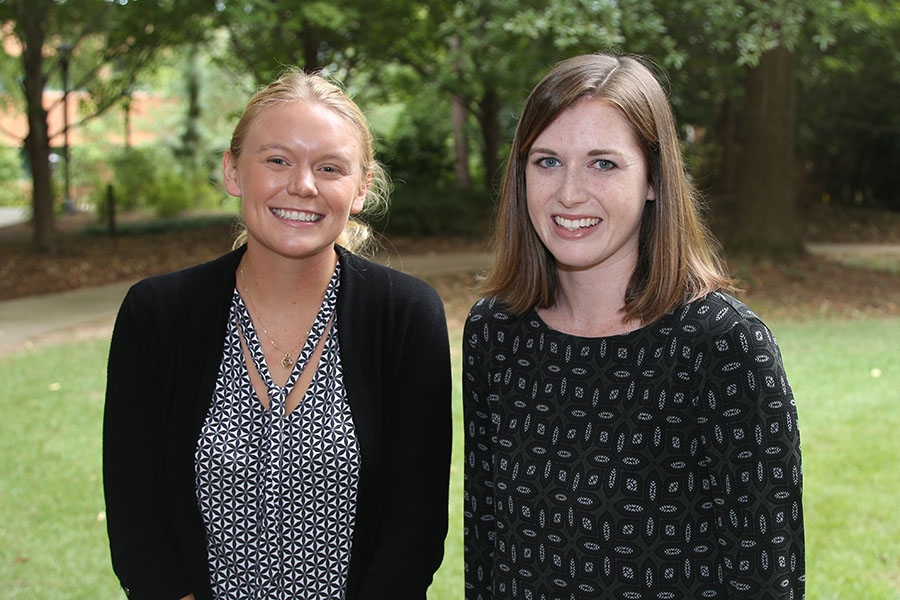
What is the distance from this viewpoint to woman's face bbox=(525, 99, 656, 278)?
1981 mm

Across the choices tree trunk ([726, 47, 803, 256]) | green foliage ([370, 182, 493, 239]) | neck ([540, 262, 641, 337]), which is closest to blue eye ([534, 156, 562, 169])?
neck ([540, 262, 641, 337])

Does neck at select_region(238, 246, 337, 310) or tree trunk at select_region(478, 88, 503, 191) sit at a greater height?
tree trunk at select_region(478, 88, 503, 191)

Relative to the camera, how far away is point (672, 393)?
192cm

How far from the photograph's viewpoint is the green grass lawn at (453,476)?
4430mm

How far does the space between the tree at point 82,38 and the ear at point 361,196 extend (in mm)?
13293

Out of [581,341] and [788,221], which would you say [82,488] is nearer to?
[581,341]

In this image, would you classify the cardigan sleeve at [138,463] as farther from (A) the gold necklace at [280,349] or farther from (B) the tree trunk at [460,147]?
(B) the tree trunk at [460,147]

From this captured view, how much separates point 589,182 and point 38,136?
15.7 metres

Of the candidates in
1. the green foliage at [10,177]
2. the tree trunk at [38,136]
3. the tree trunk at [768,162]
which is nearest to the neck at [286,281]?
the tree trunk at [768,162]

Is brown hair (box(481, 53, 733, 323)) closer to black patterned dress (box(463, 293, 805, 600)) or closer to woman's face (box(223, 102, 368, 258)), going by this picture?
black patterned dress (box(463, 293, 805, 600))

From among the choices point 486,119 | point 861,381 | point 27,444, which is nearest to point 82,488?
point 27,444

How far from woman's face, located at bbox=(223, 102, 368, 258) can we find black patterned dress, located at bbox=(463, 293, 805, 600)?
1.78 ft

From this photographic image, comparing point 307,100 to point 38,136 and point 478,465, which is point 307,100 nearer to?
point 478,465

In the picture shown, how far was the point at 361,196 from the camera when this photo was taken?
8.06 ft
